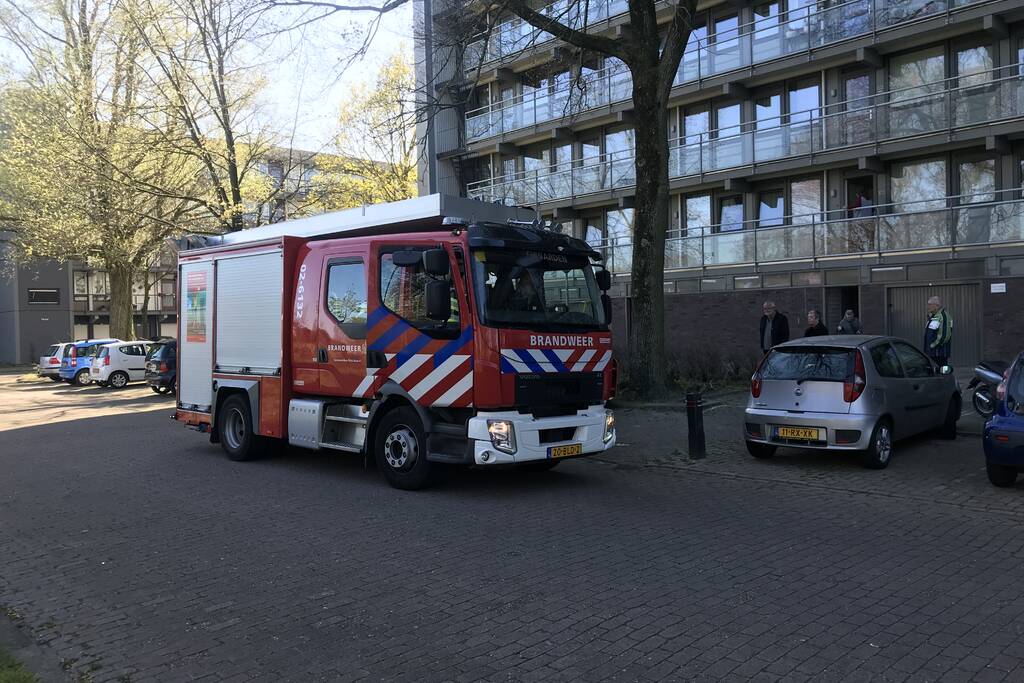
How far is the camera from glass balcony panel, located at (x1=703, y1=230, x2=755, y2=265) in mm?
22906

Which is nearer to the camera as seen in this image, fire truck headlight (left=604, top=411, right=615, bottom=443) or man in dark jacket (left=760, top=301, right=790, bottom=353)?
fire truck headlight (left=604, top=411, right=615, bottom=443)

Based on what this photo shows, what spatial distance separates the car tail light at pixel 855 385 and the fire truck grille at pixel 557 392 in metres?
2.75

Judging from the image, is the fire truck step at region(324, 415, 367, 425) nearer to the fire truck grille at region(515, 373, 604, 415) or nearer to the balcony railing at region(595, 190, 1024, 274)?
the fire truck grille at region(515, 373, 604, 415)

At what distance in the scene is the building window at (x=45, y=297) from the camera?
46.6 metres

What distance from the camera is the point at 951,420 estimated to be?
428 inches

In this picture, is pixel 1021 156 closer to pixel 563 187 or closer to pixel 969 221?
pixel 969 221

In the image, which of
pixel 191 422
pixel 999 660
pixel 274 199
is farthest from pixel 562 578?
pixel 274 199

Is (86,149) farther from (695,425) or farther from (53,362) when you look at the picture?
(695,425)

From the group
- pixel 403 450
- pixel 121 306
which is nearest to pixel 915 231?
pixel 403 450

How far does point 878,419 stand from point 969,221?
12311 millimetres

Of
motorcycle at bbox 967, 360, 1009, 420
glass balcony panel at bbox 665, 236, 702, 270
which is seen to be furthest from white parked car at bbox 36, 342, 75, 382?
motorcycle at bbox 967, 360, 1009, 420

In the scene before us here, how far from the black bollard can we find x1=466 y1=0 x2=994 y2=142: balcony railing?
30.2 ft

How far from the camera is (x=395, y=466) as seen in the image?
8414mm

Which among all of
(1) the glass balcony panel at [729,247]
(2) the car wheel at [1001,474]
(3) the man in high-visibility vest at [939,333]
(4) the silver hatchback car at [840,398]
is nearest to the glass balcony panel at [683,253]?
(1) the glass balcony panel at [729,247]
